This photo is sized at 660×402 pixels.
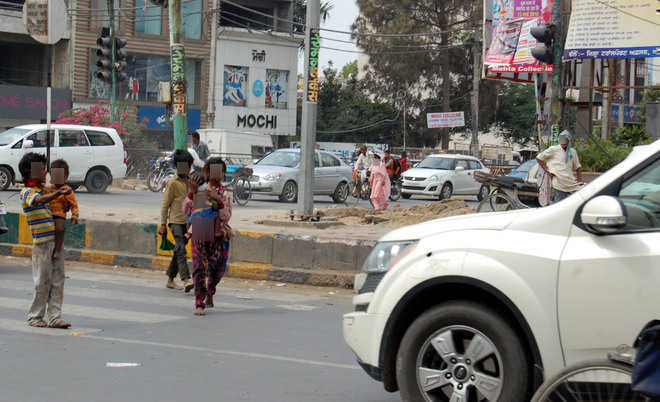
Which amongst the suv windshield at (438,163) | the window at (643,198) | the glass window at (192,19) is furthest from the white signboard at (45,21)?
the glass window at (192,19)

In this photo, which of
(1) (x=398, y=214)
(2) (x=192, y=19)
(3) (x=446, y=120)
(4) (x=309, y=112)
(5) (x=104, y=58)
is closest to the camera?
(4) (x=309, y=112)

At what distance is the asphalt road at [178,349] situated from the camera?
5.72 metres

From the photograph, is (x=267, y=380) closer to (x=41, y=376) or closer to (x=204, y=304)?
(x=41, y=376)

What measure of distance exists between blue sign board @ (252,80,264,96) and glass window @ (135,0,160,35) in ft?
23.8

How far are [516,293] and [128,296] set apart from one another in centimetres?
653

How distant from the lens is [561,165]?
14.6 m

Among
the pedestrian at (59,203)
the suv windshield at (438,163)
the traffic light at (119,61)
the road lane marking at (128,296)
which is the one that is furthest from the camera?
the suv windshield at (438,163)

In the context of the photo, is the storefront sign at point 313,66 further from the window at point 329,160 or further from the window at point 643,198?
the window at point 329,160

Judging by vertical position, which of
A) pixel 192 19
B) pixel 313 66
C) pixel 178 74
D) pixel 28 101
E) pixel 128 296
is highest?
pixel 192 19

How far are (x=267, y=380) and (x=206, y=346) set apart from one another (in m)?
1.32

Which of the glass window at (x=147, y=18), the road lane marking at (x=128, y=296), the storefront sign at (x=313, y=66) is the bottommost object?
the road lane marking at (x=128, y=296)

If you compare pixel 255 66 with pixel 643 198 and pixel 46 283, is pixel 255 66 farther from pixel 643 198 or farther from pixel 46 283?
pixel 643 198

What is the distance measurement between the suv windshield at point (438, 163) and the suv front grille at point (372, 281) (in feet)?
83.9

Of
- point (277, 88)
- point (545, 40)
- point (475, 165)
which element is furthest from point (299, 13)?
point (545, 40)
